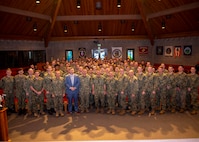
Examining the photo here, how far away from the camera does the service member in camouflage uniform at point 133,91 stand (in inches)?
286

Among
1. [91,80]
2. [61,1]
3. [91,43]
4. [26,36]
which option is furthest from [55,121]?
[91,43]

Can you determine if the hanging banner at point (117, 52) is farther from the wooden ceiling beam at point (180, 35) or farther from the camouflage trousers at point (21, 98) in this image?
the camouflage trousers at point (21, 98)

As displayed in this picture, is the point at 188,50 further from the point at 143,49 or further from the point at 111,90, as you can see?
the point at 111,90

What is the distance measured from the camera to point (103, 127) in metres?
6.15

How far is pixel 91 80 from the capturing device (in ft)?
24.9

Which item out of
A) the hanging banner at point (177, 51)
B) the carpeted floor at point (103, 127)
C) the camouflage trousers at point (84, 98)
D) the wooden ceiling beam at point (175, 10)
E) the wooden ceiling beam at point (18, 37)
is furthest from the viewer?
the hanging banner at point (177, 51)

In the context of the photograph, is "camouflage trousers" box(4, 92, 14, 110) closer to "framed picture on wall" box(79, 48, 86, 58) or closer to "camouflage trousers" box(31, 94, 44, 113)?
"camouflage trousers" box(31, 94, 44, 113)

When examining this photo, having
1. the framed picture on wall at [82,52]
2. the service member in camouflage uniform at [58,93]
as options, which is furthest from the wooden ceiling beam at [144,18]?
the service member in camouflage uniform at [58,93]

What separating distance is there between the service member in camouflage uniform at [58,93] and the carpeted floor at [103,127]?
0.38m

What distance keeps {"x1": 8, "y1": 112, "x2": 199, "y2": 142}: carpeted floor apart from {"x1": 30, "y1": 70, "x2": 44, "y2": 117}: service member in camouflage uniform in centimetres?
41

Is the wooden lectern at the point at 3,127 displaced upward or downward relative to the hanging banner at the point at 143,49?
downward

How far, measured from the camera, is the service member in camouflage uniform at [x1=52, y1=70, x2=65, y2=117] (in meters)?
7.18

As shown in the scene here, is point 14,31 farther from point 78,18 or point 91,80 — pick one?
point 91,80

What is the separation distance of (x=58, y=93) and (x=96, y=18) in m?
10.5
